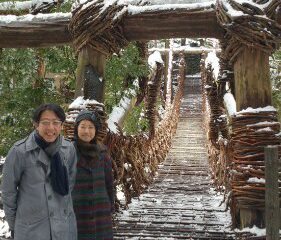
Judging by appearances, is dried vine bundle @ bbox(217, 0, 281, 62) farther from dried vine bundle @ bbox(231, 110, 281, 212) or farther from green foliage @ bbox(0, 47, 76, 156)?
green foliage @ bbox(0, 47, 76, 156)

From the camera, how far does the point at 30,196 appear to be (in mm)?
1760

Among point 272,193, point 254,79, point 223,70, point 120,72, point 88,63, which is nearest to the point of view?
point 272,193

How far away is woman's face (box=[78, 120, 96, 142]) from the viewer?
2078mm

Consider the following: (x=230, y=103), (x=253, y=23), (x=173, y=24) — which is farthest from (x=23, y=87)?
(x=253, y=23)

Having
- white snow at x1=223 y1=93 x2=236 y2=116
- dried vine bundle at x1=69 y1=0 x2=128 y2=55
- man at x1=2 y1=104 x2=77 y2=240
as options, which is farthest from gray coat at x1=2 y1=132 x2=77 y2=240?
white snow at x1=223 y1=93 x2=236 y2=116

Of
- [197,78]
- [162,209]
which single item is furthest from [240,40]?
[197,78]

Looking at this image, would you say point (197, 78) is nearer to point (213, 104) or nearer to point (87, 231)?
point (213, 104)

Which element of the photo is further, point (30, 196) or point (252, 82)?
point (252, 82)

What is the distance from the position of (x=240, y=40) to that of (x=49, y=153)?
3.59 feet

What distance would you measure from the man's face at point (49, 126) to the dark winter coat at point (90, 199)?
0.29 metres

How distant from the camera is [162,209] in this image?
3.70 m

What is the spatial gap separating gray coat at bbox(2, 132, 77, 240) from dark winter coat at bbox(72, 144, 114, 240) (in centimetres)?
25

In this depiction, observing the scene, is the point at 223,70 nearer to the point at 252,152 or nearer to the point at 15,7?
the point at 252,152

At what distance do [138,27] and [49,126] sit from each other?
3.32ft
